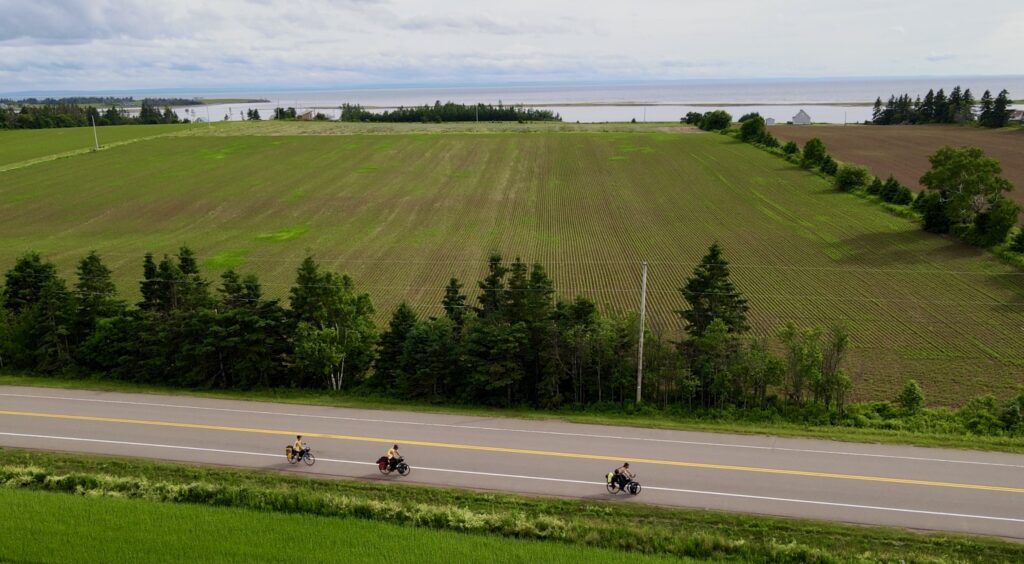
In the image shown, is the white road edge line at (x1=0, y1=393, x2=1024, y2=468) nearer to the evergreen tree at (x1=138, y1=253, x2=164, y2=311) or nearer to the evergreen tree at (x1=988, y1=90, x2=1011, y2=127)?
the evergreen tree at (x1=138, y1=253, x2=164, y2=311)

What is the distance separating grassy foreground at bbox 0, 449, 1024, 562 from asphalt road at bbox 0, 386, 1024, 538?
27.6 inches

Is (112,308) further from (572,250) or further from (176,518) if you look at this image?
(572,250)

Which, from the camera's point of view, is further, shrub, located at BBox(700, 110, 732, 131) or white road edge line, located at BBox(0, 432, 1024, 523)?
shrub, located at BBox(700, 110, 732, 131)

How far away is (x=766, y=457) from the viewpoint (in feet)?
66.5

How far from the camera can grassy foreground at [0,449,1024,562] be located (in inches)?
619

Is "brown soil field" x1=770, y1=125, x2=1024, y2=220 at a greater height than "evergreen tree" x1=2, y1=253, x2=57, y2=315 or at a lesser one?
greater

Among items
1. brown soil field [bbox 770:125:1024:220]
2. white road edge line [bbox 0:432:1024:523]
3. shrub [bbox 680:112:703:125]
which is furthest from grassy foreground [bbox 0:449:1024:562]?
shrub [bbox 680:112:703:125]

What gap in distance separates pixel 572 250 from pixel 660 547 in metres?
33.4

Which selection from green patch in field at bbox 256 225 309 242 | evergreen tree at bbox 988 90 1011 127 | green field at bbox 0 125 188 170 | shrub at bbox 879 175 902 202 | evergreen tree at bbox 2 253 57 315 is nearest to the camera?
evergreen tree at bbox 2 253 57 315

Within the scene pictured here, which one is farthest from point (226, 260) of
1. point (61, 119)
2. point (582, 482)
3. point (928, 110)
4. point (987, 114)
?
point (61, 119)

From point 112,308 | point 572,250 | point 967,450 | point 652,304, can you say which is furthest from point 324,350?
point 572,250

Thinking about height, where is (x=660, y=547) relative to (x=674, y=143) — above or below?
below

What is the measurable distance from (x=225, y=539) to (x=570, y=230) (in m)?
40.6

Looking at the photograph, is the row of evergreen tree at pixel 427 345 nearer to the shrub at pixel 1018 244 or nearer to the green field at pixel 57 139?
the shrub at pixel 1018 244
